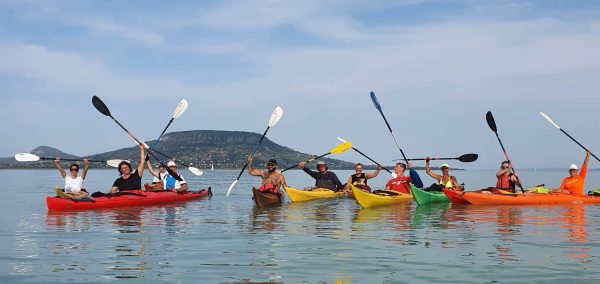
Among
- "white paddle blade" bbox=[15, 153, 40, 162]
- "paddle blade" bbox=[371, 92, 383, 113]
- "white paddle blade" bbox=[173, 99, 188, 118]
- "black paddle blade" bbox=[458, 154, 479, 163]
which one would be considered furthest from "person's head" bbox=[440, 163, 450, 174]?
"white paddle blade" bbox=[15, 153, 40, 162]

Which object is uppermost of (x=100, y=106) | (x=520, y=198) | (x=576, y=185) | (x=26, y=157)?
(x=100, y=106)

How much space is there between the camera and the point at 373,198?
22.5m

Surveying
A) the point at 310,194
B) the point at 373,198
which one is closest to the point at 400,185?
the point at 373,198

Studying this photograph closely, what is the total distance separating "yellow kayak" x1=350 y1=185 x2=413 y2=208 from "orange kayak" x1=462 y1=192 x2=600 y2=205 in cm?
252

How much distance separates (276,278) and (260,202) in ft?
43.5

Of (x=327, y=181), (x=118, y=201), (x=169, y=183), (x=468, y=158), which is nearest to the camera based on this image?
(x=118, y=201)

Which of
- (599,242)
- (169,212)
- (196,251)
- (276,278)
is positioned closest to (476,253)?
(599,242)

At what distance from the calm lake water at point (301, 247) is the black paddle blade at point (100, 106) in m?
6.14

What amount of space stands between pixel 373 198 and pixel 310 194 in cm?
466

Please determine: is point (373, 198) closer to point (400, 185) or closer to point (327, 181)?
point (400, 185)

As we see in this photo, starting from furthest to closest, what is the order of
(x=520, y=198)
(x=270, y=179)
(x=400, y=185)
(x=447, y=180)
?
(x=400, y=185), (x=447, y=180), (x=270, y=179), (x=520, y=198)

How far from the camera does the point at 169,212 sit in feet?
67.9

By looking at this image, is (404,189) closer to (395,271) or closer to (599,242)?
(599,242)

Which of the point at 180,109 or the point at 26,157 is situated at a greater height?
the point at 180,109
